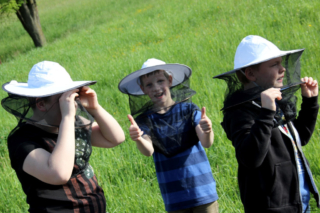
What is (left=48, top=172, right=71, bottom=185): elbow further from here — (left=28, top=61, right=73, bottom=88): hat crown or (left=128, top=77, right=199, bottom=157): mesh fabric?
(left=128, top=77, right=199, bottom=157): mesh fabric

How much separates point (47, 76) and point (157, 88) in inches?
35.7

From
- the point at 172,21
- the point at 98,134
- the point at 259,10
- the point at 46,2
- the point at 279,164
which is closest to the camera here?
the point at 279,164

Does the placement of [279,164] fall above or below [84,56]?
below

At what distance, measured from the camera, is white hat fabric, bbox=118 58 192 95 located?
2705 mm

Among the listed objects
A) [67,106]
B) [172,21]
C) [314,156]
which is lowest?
[314,156]

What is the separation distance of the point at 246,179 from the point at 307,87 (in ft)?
2.74

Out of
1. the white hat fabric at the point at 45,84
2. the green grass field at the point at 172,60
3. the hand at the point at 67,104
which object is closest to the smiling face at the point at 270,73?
the white hat fabric at the point at 45,84

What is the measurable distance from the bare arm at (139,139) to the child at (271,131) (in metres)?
0.70

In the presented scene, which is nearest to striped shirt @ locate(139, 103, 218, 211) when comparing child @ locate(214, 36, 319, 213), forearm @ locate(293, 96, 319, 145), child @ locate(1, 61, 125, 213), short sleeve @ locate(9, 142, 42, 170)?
child @ locate(214, 36, 319, 213)

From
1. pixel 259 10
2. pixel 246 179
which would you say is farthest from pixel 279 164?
pixel 259 10

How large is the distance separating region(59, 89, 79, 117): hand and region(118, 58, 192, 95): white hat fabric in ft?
1.86

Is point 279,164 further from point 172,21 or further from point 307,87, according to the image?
point 172,21

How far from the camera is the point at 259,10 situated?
9.88m

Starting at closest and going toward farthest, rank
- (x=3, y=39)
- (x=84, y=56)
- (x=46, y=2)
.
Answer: (x=84, y=56), (x=3, y=39), (x=46, y=2)
